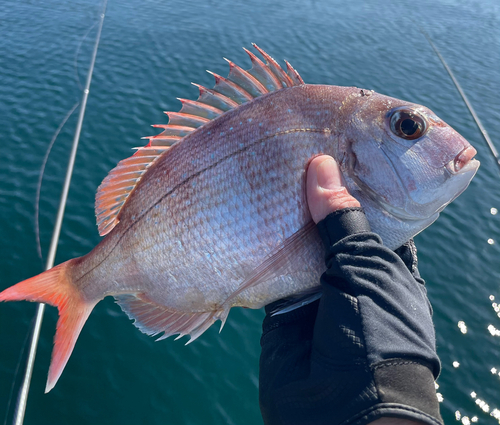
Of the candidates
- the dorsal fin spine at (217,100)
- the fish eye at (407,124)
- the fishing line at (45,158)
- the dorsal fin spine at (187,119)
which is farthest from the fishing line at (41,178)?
the fish eye at (407,124)

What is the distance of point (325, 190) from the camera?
185 centimetres

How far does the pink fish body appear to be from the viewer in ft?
6.31

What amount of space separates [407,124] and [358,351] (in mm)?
1138

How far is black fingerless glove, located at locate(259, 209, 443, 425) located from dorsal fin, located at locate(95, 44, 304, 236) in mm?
942

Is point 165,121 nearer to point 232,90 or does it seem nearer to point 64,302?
point 232,90

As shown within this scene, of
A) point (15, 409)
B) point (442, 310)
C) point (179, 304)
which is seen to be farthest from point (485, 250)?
point (15, 409)

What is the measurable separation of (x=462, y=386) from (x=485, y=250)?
290 centimetres

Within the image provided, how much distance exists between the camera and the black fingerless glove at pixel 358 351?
1.41 m

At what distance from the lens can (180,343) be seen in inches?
193

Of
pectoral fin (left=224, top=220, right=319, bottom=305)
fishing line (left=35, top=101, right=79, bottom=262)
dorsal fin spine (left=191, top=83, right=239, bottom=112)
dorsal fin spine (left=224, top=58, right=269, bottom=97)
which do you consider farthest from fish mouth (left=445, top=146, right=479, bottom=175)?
fishing line (left=35, top=101, right=79, bottom=262)

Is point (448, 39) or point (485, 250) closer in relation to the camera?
point (485, 250)

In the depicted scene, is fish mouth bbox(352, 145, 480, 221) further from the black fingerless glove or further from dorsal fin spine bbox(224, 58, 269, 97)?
dorsal fin spine bbox(224, 58, 269, 97)

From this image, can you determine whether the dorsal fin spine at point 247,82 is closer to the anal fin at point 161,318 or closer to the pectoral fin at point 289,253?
the pectoral fin at point 289,253

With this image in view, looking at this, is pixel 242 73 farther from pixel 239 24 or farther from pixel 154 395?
pixel 239 24
